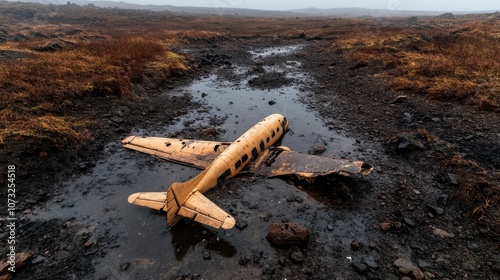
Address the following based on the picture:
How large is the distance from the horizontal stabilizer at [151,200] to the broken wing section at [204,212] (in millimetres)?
780

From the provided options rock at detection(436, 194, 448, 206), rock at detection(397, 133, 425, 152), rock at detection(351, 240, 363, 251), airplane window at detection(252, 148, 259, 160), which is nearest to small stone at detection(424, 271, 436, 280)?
rock at detection(351, 240, 363, 251)

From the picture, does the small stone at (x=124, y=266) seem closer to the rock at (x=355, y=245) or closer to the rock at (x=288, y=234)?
the rock at (x=288, y=234)

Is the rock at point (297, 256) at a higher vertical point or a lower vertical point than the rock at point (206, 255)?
higher

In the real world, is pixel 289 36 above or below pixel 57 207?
above

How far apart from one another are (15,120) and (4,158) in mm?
3591

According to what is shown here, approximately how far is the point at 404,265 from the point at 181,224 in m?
7.15

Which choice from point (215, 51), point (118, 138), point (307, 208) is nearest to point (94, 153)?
point (118, 138)

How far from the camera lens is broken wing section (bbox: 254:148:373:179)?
34.9 feet

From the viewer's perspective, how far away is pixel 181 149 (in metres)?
13.9

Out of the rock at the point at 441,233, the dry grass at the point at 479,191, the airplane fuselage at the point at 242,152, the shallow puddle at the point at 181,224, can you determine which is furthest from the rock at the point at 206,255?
the dry grass at the point at 479,191

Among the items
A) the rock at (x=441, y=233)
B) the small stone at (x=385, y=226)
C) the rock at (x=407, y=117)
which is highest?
the rock at (x=407, y=117)

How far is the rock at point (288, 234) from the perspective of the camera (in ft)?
28.3

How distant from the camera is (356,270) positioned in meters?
7.84

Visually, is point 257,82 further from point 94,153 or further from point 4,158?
point 4,158
